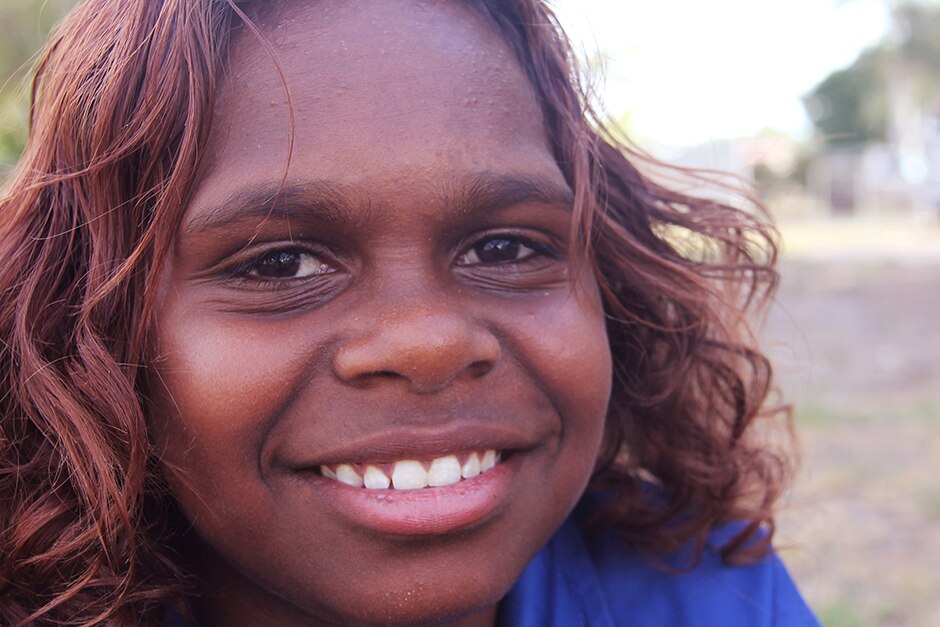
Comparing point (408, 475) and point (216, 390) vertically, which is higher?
point (216, 390)

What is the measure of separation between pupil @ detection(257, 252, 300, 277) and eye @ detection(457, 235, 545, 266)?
23cm

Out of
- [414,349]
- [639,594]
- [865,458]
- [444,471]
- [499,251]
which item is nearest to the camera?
[414,349]

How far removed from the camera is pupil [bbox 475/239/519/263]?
1.34m

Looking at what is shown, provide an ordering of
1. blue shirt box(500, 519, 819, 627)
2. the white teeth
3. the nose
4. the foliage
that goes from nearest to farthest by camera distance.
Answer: the nose
the white teeth
blue shirt box(500, 519, 819, 627)
the foliage

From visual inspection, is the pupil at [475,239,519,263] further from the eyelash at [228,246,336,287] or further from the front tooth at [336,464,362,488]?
the front tooth at [336,464,362,488]

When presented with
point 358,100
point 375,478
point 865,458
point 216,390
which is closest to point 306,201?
point 358,100

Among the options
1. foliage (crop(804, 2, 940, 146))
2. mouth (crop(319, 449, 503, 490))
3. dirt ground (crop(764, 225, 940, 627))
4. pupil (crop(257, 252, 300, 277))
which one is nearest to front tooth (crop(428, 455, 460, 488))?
mouth (crop(319, 449, 503, 490))

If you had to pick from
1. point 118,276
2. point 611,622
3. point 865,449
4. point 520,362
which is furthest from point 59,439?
point 865,449

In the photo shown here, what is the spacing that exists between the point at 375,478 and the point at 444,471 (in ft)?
0.31

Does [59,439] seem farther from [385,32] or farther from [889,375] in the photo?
[889,375]

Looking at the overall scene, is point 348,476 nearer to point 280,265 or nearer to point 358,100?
point 280,265

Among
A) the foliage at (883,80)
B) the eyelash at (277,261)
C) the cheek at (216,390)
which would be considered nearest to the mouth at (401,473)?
the cheek at (216,390)

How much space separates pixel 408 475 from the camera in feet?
4.06

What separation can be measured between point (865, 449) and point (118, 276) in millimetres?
4021
